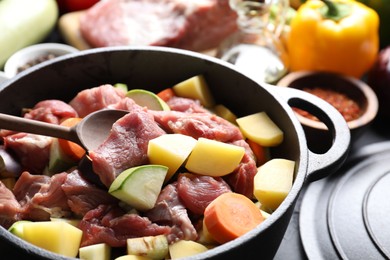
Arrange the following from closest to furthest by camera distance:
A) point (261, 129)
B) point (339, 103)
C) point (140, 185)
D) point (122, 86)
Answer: point (140, 185) < point (261, 129) < point (122, 86) < point (339, 103)

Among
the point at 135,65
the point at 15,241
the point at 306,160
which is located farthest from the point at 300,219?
the point at 15,241

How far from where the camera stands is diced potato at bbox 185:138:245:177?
1.24 m

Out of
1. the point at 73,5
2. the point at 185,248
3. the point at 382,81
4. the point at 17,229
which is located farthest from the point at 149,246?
the point at 73,5

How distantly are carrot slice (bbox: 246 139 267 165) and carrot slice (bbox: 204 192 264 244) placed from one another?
0.81 ft

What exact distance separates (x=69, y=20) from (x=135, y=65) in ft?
2.51

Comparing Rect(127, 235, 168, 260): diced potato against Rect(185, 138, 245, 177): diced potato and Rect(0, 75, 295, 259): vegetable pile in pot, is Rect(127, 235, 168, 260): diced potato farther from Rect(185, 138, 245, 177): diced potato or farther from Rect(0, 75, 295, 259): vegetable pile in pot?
Rect(185, 138, 245, 177): diced potato

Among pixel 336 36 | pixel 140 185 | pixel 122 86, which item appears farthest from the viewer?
pixel 336 36

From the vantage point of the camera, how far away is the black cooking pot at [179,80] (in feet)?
4.08

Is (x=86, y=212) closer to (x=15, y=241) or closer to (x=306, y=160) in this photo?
(x=15, y=241)

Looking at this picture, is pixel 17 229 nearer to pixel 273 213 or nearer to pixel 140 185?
pixel 140 185

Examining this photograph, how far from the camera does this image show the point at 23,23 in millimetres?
2023

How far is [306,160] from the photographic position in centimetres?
117

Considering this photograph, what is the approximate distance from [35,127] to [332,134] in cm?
74

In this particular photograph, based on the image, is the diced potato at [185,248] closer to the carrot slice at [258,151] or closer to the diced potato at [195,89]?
the carrot slice at [258,151]
